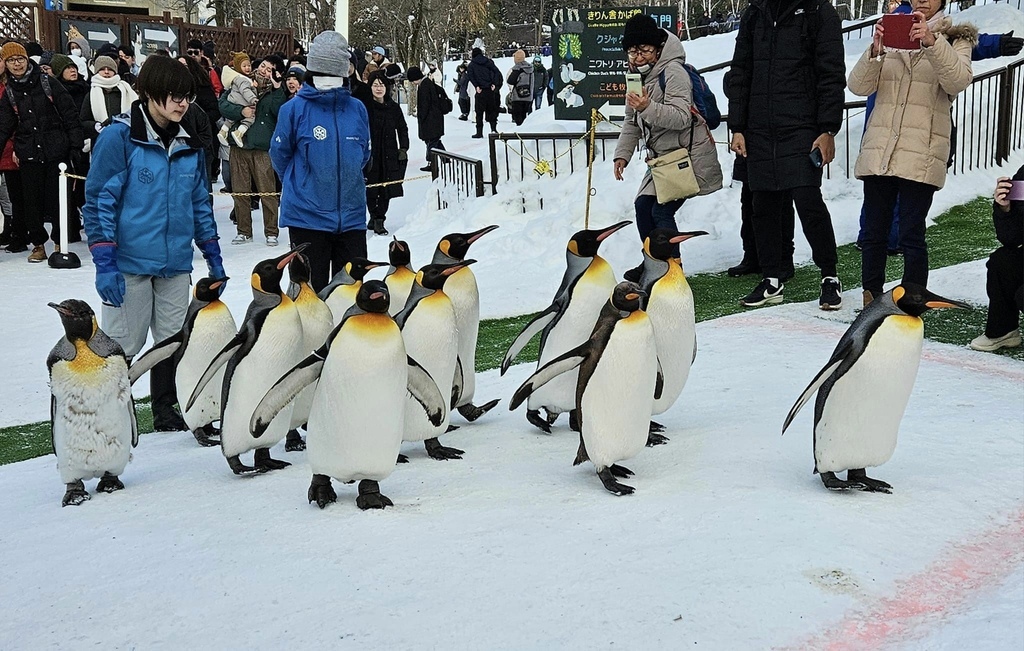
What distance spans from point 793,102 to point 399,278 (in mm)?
2638

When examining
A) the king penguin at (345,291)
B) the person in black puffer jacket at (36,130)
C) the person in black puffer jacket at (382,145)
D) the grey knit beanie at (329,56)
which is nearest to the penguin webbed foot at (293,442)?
the king penguin at (345,291)

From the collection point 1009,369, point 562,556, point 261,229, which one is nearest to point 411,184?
point 261,229

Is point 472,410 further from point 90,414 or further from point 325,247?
point 90,414

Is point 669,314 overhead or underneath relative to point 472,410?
overhead

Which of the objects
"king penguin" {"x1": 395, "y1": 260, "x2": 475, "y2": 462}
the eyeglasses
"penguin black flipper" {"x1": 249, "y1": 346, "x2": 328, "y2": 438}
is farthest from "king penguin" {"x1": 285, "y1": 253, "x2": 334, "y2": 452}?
the eyeglasses

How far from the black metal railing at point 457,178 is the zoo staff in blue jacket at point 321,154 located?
5651 millimetres

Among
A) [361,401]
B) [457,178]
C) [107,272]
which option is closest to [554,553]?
[361,401]

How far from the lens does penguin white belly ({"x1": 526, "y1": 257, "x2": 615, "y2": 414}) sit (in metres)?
4.44

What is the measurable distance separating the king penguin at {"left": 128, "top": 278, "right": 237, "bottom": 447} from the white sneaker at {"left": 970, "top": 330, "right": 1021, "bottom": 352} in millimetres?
3662

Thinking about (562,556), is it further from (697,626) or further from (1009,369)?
(1009,369)

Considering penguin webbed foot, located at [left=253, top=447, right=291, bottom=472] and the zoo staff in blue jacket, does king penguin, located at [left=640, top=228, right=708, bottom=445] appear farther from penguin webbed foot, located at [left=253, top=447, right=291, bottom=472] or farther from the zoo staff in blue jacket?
the zoo staff in blue jacket

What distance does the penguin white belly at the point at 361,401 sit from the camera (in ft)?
11.7

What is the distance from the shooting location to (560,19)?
42.9ft

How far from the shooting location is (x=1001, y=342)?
17.8ft
